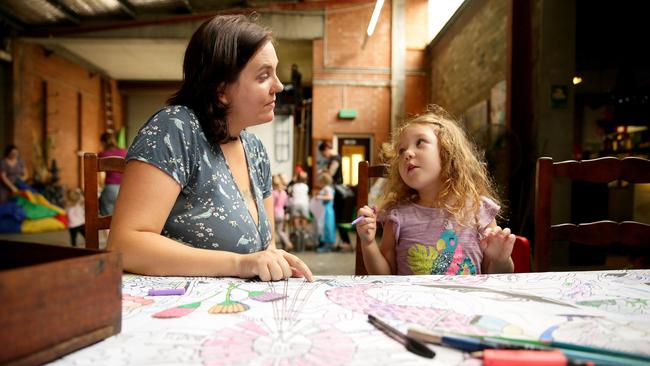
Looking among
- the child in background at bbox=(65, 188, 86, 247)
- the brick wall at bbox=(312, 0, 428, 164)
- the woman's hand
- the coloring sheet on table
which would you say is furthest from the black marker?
the brick wall at bbox=(312, 0, 428, 164)

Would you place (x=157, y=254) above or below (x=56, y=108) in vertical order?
below

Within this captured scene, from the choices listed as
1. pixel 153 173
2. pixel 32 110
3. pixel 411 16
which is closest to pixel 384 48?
pixel 411 16

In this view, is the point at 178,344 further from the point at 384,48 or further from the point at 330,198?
the point at 384,48

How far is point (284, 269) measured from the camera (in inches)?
37.9

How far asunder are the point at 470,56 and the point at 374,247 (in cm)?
648

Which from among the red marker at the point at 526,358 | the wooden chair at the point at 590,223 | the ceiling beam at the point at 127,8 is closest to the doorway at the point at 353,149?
the ceiling beam at the point at 127,8

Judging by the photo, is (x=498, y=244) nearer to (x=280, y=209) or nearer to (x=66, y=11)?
(x=280, y=209)

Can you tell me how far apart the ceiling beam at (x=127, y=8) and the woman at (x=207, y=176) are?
26.2 feet

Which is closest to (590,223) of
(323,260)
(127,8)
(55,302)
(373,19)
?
(55,302)

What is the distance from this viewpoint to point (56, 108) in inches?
417

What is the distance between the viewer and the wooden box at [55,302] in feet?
1.51

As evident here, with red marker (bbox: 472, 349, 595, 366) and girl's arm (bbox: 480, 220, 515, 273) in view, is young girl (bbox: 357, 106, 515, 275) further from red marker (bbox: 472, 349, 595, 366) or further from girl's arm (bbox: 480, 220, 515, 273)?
red marker (bbox: 472, 349, 595, 366)

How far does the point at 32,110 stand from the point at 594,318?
37.4ft

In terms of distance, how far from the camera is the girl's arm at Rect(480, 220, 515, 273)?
1.29 m
